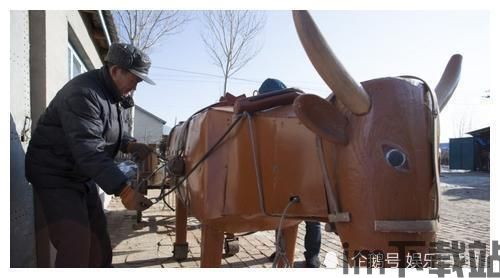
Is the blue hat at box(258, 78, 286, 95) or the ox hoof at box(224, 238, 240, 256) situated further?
the ox hoof at box(224, 238, 240, 256)

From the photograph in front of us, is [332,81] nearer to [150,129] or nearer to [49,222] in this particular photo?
[49,222]

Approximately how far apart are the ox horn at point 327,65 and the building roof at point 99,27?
5091mm

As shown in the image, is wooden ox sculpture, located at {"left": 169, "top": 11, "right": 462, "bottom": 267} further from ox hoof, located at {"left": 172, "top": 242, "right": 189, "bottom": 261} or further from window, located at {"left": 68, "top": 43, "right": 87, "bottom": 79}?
window, located at {"left": 68, "top": 43, "right": 87, "bottom": 79}

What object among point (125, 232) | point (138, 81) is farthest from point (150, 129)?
point (138, 81)

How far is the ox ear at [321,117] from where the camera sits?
1.74 meters

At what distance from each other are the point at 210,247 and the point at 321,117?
3.98 feet

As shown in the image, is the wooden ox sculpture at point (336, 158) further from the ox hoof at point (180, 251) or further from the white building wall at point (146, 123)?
the white building wall at point (146, 123)

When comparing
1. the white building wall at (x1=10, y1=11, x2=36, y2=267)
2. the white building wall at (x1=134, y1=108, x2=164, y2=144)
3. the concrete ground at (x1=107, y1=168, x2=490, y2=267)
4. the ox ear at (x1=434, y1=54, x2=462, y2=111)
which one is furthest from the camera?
the white building wall at (x1=134, y1=108, x2=164, y2=144)

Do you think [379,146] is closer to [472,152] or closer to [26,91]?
[26,91]

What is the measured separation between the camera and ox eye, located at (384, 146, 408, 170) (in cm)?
168

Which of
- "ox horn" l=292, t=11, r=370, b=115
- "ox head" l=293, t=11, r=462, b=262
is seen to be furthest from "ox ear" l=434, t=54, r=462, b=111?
"ox horn" l=292, t=11, r=370, b=115

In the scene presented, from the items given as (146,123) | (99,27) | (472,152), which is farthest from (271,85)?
(146,123)

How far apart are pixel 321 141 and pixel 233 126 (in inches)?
21.6

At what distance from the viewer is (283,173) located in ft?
6.91
